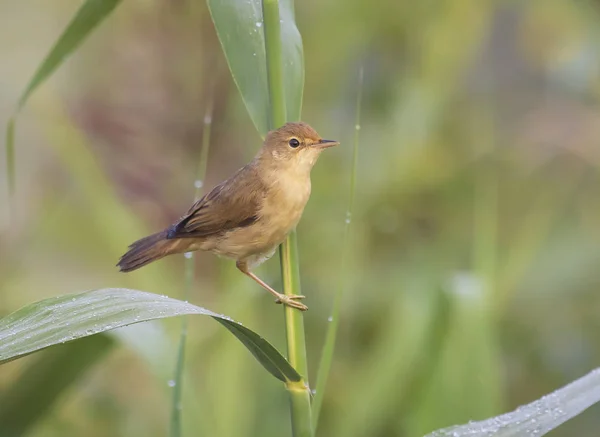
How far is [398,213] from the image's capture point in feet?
9.32

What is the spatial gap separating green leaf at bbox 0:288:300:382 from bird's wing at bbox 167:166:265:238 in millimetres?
574

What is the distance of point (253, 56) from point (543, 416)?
75cm

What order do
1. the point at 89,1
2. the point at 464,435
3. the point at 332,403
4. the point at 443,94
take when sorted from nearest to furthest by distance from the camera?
the point at 464,435 → the point at 89,1 → the point at 332,403 → the point at 443,94

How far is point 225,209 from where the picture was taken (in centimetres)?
166

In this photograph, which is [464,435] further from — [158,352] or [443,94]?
[443,94]

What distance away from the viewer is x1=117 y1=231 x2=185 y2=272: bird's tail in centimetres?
157

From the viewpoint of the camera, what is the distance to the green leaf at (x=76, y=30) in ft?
4.17

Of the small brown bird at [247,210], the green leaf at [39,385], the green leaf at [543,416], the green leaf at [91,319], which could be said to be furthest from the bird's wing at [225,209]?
the green leaf at [543,416]

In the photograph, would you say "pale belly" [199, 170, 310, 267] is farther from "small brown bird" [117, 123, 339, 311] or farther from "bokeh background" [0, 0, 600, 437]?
"bokeh background" [0, 0, 600, 437]

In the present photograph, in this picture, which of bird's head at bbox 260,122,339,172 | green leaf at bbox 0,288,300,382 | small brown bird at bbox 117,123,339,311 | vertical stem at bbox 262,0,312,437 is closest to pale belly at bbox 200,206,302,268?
small brown bird at bbox 117,123,339,311

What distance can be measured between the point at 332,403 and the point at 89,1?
1.55 metres

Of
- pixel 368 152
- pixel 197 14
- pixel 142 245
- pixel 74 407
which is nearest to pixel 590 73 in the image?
pixel 368 152

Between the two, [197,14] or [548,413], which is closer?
[548,413]

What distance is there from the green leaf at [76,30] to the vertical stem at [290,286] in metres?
0.32
